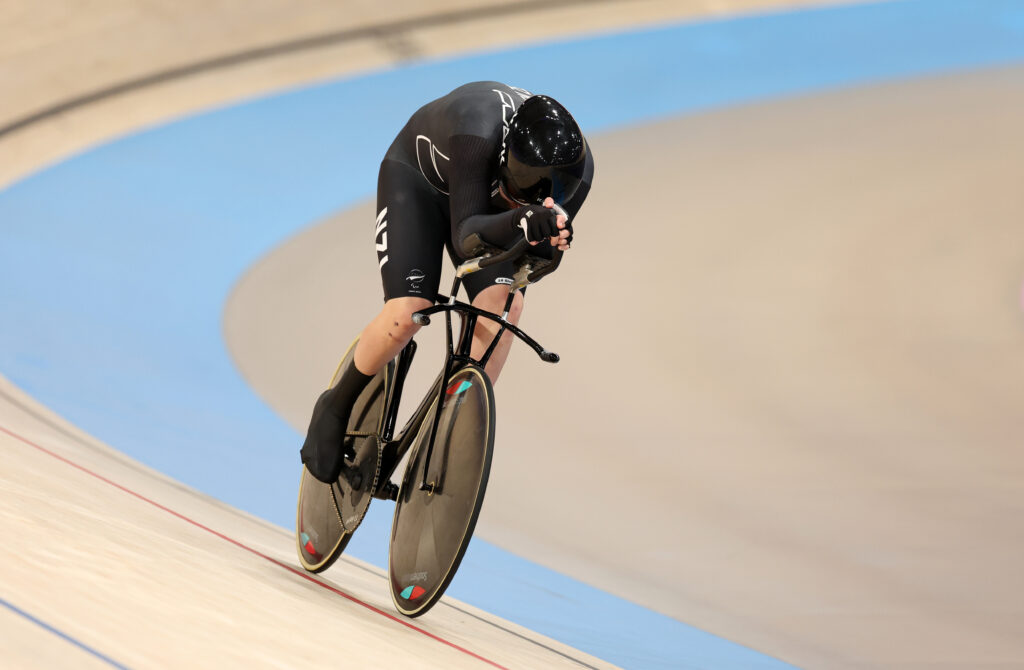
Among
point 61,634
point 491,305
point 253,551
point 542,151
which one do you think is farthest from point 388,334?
point 61,634

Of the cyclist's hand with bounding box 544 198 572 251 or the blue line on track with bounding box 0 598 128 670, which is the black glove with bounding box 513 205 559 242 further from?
the blue line on track with bounding box 0 598 128 670

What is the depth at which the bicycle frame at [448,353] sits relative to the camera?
7.18 ft

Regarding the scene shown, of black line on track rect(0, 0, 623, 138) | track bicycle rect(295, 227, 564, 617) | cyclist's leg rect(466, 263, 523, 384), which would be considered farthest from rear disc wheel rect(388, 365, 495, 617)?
black line on track rect(0, 0, 623, 138)

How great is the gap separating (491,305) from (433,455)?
1.17 ft

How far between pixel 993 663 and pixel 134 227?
480 centimetres

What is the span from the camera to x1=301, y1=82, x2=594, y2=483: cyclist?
209cm

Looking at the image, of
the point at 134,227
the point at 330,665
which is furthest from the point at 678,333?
the point at 330,665

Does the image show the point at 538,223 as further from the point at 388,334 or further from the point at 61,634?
the point at 61,634

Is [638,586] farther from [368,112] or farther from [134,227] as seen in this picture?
[368,112]

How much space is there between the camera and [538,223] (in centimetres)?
194

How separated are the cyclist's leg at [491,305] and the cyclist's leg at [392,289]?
9 centimetres

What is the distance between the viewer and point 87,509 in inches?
93.9

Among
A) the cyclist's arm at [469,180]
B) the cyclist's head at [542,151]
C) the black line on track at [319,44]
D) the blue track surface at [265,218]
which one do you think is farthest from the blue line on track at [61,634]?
the black line on track at [319,44]

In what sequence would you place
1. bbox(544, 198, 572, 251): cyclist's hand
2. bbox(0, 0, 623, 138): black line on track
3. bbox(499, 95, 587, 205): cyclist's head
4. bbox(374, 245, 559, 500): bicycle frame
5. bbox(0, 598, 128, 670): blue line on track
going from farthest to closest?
bbox(0, 0, 623, 138): black line on track, bbox(374, 245, 559, 500): bicycle frame, bbox(499, 95, 587, 205): cyclist's head, bbox(544, 198, 572, 251): cyclist's hand, bbox(0, 598, 128, 670): blue line on track
